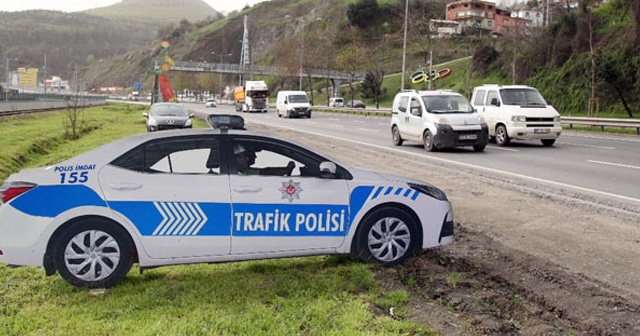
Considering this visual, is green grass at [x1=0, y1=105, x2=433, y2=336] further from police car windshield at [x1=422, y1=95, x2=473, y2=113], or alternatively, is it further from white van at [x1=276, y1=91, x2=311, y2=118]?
white van at [x1=276, y1=91, x2=311, y2=118]

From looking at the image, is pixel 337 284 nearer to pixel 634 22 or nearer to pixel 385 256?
pixel 385 256

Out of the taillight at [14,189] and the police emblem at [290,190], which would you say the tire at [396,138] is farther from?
the taillight at [14,189]

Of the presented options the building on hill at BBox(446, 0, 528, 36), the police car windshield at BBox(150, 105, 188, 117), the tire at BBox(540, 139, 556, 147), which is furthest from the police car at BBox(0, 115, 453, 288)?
the building on hill at BBox(446, 0, 528, 36)

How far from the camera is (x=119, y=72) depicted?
194 m

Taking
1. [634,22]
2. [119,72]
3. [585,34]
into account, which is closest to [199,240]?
[634,22]

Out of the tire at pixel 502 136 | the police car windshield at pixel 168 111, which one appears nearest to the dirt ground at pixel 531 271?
the tire at pixel 502 136

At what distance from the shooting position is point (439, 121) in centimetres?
1844

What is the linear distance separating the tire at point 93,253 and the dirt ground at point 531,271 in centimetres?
236

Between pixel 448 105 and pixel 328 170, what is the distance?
1394 cm

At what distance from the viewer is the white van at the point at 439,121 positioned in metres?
18.3

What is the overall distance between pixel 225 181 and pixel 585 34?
158 feet

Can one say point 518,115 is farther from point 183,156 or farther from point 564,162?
point 183,156

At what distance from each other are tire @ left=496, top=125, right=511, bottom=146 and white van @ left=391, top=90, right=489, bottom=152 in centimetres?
188

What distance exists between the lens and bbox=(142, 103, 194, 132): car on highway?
1021 inches
